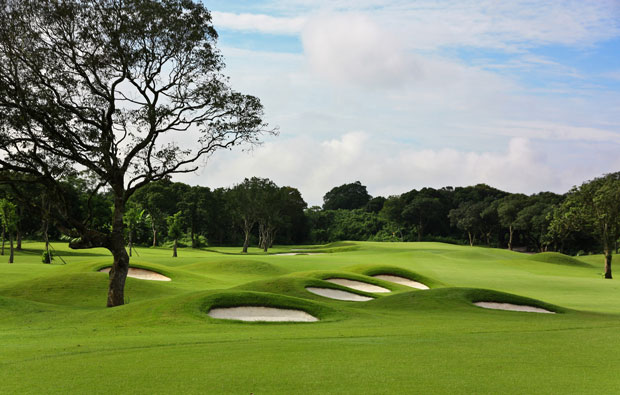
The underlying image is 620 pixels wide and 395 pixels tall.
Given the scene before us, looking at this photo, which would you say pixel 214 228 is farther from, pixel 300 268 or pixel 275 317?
pixel 275 317

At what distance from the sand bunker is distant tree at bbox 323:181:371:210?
130m

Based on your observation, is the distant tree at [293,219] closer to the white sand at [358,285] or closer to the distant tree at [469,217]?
the distant tree at [469,217]

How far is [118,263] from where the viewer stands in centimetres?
2511

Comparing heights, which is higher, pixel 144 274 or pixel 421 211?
pixel 421 211

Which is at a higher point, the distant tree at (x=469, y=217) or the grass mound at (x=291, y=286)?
the distant tree at (x=469, y=217)

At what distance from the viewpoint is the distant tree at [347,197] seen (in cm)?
16100

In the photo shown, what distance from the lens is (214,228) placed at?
101m

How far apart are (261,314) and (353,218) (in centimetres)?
10638

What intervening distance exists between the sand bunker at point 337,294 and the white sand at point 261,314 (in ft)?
25.1

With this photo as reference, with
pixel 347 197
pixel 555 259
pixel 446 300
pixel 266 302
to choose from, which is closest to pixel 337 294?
pixel 446 300

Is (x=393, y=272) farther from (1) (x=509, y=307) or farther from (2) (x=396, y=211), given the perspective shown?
(2) (x=396, y=211)

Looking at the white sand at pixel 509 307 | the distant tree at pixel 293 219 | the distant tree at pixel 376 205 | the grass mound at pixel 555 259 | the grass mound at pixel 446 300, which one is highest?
the distant tree at pixel 376 205

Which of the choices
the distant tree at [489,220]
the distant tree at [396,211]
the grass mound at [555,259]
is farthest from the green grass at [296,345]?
the distant tree at [396,211]

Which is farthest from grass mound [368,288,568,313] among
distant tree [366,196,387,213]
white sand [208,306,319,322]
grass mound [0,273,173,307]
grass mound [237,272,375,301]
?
distant tree [366,196,387,213]
